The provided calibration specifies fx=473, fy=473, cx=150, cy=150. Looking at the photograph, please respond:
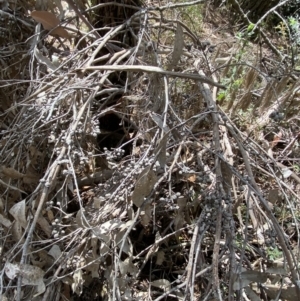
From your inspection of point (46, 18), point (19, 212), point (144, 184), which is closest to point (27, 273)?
point (19, 212)

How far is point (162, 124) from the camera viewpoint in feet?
3.62

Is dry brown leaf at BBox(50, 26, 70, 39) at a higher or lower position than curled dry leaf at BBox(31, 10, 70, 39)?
lower

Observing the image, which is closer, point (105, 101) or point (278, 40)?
point (105, 101)

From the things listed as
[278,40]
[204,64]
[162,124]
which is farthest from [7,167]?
[278,40]

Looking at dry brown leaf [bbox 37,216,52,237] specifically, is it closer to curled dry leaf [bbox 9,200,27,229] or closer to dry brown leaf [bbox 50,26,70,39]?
curled dry leaf [bbox 9,200,27,229]

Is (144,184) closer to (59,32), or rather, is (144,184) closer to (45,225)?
(45,225)

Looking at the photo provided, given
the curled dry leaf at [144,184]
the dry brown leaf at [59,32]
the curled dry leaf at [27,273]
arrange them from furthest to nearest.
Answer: the dry brown leaf at [59,32] < the curled dry leaf at [144,184] < the curled dry leaf at [27,273]

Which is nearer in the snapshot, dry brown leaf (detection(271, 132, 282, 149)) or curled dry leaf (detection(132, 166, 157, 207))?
curled dry leaf (detection(132, 166, 157, 207))

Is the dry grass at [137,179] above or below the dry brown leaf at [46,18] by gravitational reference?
below

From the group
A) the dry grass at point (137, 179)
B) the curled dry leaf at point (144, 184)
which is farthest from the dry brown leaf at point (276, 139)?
the curled dry leaf at point (144, 184)

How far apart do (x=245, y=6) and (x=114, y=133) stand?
1.82 metres

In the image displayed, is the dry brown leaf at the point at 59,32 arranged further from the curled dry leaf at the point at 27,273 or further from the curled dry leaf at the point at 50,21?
the curled dry leaf at the point at 27,273

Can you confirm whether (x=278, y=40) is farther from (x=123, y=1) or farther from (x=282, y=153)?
(x=123, y=1)

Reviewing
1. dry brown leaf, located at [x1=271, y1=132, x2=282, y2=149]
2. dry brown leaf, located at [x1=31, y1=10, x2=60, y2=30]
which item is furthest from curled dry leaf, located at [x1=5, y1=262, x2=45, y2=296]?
dry brown leaf, located at [x1=271, y1=132, x2=282, y2=149]
